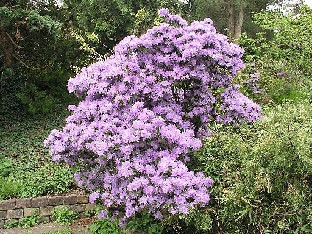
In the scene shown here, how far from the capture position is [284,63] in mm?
9898

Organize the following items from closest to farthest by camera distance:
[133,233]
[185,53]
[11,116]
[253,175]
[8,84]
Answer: [253,175] → [185,53] → [133,233] → [11,116] → [8,84]

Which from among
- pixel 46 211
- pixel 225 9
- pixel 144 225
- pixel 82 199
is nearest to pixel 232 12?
pixel 225 9

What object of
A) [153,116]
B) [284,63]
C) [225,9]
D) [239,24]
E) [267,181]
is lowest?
[267,181]

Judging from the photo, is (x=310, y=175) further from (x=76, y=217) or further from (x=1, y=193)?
(x=1, y=193)

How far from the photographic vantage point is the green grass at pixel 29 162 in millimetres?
6383

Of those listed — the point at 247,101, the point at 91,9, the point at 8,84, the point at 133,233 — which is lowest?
the point at 133,233

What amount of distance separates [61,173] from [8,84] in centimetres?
547

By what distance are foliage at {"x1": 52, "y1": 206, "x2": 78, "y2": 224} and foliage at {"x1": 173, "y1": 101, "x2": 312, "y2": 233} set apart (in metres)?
2.13

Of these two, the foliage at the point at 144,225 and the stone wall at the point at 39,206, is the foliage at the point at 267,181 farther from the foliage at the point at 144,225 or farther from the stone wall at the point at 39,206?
the stone wall at the point at 39,206

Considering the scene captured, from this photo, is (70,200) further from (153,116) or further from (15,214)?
(153,116)

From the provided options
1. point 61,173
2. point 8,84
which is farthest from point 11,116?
point 61,173

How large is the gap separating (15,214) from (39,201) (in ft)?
1.20

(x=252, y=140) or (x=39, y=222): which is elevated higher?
(x=252, y=140)

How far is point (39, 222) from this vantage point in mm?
6168
